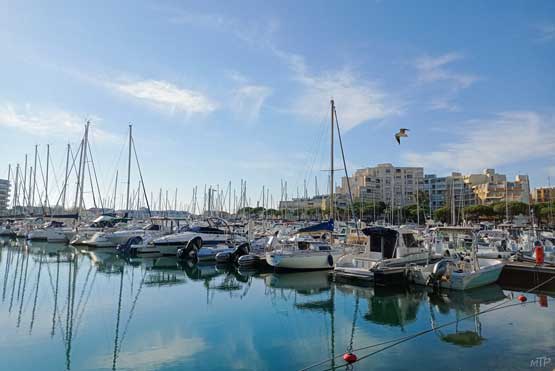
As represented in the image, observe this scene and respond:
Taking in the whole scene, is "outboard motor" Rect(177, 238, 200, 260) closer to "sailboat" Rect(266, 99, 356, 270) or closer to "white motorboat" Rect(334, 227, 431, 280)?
"sailboat" Rect(266, 99, 356, 270)

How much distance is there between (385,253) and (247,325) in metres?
11.8

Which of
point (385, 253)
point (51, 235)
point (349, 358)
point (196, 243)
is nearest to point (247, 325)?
point (349, 358)

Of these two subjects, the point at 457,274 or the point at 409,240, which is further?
the point at 409,240

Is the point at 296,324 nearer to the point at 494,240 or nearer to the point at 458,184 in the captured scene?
the point at 494,240

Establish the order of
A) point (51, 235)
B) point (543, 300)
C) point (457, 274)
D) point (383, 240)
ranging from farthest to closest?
point (51, 235) < point (383, 240) < point (457, 274) < point (543, 300)

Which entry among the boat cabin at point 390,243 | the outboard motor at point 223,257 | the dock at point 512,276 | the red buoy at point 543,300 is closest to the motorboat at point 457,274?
the dock at point 512,276

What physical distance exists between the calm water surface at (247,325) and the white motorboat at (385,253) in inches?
51.5

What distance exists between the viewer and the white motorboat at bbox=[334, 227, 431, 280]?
21781 millimetres

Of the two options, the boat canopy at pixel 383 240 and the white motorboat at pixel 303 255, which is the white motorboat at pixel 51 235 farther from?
the boat canopy at pixel 383 240

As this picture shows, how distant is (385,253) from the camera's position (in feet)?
76.0

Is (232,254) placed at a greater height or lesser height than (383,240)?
lesser

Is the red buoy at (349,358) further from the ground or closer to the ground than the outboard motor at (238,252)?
closer to the ground

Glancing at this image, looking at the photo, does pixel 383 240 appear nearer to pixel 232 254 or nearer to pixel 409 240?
pixel 409 240

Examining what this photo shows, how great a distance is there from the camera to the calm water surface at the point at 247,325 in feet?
34.6
